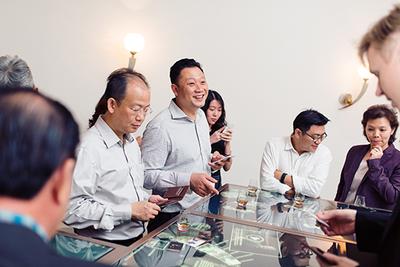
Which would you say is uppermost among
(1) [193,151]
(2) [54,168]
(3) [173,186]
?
(2) [54,168]

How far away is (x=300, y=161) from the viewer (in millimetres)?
2900

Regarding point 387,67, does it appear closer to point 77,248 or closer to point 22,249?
point 22,249

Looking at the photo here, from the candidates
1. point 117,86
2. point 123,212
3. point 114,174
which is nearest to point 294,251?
point 123,212

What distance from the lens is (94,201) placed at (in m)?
1.67

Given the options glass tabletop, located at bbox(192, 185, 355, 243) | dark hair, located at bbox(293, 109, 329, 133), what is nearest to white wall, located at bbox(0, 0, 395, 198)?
dark hair, located at bbox(293, 109, 329, 133)

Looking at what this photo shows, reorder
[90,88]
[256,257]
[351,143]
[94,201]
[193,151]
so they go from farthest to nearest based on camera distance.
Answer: [90,88] → [351,143] → [193,151] → [94,201] → [256,257]

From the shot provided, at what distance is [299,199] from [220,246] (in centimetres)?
111

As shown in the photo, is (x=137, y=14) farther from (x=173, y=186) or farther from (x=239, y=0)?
(x=173, y=186)

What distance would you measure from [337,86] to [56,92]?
10.1 ft

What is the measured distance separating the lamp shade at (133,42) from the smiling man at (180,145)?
1780mm

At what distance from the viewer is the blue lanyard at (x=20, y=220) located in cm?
59

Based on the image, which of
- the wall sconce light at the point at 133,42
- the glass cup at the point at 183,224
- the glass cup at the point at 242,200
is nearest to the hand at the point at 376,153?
the glass cup at the point at 242,200

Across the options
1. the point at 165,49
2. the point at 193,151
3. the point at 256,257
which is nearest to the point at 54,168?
the point at 256,257

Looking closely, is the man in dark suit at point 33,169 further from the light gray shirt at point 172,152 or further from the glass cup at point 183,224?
the light gray shirt at point 172,152
